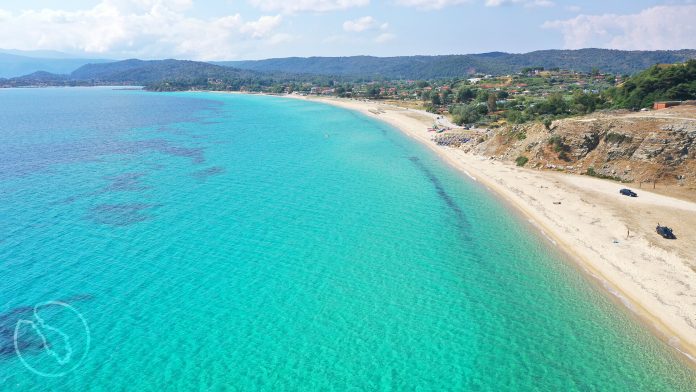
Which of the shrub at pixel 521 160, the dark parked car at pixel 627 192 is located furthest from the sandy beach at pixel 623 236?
the shrub at pixel 521 160

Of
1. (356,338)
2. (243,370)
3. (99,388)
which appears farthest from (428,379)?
(99,388)

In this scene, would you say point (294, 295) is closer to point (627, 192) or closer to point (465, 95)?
point (627, 192)

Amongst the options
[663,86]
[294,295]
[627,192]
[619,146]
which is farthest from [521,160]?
[294,295]

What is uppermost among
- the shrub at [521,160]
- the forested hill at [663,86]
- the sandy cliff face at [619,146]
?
the forested hill at [663,86]

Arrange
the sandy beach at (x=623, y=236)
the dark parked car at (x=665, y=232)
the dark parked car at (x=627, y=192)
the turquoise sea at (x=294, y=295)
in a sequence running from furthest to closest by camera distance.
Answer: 1. the dark parked car at (x=627, y=192)
2. the dark parked car at (x=665, y=232)
3. the sandy beach at (x=623, y=236)
4. the turquoise sea at (x=294, y=295)

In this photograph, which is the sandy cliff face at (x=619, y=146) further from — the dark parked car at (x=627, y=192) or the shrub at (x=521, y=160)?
the dark parked car at (x=627, y=192)

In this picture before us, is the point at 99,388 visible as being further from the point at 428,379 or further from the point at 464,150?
the point at 464,150
